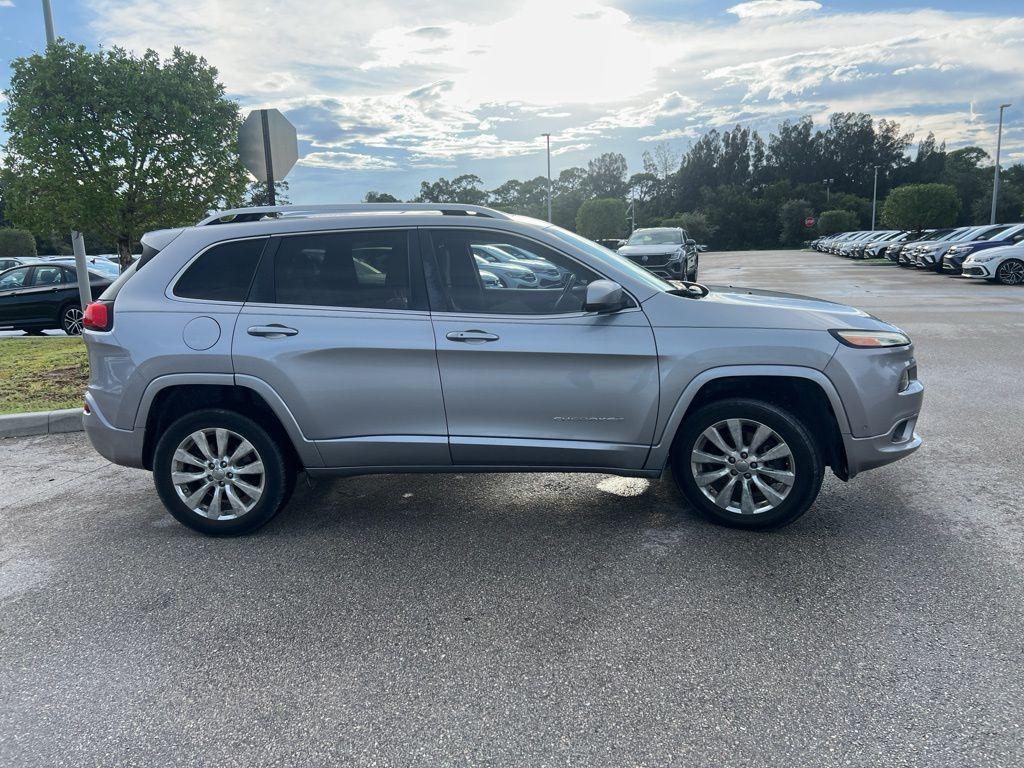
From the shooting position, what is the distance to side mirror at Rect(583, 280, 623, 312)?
4.01m

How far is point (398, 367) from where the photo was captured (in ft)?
13.9

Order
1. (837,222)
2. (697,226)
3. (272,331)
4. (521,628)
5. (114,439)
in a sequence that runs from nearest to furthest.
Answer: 1. (521,628)
2. (272,331)
3. (114,439)
4. (837,222)
5. (697,226)

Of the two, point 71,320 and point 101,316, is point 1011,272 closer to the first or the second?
point 71,320

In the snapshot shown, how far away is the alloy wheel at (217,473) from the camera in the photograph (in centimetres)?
440

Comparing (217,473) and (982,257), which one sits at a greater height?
(982,257)

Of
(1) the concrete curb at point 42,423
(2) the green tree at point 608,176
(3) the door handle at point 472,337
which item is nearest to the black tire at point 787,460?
(3) the door handle at point 472,337

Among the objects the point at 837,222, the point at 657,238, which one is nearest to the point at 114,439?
the point at 657,238

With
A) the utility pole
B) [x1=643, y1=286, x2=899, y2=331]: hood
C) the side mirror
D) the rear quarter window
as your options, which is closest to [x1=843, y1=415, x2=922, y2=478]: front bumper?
[x1=643, y1=286, x2=899, y2=331]: hood

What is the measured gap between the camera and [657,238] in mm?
20969

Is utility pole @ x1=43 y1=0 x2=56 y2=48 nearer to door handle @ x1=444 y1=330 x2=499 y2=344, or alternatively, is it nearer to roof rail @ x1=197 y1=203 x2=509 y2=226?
roof rail @ x1=197 y1=203 x2=509 y2=226

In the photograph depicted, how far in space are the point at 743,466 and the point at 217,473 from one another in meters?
2.93

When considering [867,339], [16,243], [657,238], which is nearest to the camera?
[867,339]

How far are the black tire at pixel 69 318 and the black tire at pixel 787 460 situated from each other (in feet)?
41.3

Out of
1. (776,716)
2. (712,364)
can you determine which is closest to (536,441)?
(712,364)
